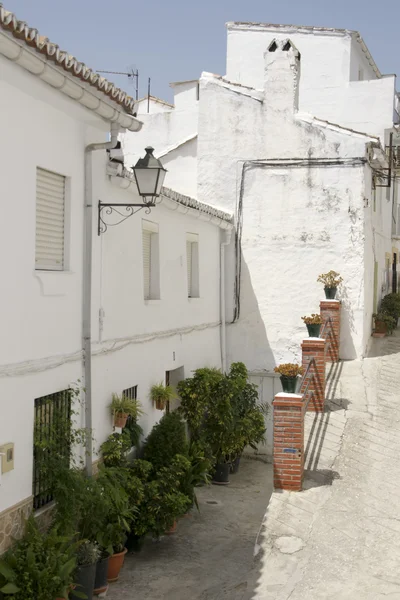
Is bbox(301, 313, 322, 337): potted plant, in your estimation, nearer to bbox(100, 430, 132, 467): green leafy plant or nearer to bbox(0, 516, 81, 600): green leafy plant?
bbox(100, 430, 132, 467): green leafy plant

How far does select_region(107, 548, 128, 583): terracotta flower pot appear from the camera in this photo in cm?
914

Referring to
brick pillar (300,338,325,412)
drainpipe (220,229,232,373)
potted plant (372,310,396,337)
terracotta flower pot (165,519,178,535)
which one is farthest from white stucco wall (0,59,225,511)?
potted plant (372,310,396,337)

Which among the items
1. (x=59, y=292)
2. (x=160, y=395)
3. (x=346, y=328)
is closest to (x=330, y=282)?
(x=346, y=328)

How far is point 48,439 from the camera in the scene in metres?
8.57

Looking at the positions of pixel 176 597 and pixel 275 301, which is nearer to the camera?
pixel 176 597

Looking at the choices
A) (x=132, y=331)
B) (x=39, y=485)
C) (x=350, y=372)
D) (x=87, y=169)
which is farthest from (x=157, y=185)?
(x=350, y=372)

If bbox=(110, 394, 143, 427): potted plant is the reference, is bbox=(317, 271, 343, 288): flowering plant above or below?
above

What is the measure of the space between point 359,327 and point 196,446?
613cm

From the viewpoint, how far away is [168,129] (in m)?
20.6

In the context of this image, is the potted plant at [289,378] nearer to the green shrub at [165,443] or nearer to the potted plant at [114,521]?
the green shrub at [165,443]

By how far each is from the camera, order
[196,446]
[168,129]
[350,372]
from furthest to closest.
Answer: [168,129], [350,372], [196,446]

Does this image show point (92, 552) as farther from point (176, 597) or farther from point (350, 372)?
point (350, 372)

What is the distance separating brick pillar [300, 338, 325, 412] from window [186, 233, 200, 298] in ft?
8.83

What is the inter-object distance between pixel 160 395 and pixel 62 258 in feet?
12.6
